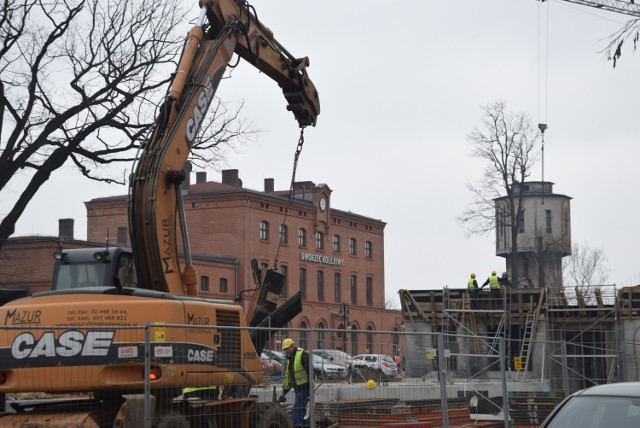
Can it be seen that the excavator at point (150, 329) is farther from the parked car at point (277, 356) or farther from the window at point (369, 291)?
the window at point (369, 291)

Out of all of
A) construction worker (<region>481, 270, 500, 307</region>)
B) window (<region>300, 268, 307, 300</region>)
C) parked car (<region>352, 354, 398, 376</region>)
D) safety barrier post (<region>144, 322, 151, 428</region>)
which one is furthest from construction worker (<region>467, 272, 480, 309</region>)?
window (<region>300, 268, 307, 300</region>)

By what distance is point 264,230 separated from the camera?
230 ft

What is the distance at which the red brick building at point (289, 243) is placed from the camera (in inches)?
2648

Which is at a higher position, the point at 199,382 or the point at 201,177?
the point at 201,177

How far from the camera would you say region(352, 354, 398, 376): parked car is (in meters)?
14.9

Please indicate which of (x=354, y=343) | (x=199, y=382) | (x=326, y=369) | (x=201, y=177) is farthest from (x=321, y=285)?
(x=199, y=382)

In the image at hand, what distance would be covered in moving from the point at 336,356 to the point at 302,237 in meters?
59.5

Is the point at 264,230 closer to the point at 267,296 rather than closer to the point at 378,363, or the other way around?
the point at 267,296

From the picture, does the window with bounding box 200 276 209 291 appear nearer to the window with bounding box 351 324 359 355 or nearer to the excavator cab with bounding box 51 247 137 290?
the window with bounding box 351 324 359 355

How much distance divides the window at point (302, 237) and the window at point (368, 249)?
9.94 metres

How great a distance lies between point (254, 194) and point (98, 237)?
38.6ft

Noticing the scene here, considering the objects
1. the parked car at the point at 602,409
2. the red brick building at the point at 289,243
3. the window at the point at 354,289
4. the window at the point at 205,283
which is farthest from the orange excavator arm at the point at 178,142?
the window at the point at 354,289

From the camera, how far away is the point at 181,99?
46.3ft

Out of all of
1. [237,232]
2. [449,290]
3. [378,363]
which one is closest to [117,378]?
[378,363]
